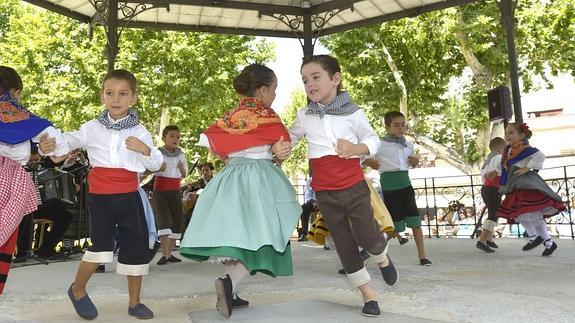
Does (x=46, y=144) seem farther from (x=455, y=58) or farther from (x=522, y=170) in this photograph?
(x=455, y=58)

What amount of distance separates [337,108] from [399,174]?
2330 millimetres

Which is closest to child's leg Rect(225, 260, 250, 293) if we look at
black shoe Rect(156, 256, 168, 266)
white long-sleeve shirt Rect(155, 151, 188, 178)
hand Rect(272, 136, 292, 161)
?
hand Rect(272, 136, 292, 161)

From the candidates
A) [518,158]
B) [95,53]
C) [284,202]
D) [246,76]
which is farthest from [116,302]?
[95,53]

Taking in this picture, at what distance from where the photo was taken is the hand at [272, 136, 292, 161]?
9.84ft

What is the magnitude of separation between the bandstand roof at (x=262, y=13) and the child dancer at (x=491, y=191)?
294cm

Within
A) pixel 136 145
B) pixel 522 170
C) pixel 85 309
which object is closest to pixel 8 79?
pixel 136 145

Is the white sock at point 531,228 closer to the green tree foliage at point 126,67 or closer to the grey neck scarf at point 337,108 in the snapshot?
the grey neck scarf at point 337,108

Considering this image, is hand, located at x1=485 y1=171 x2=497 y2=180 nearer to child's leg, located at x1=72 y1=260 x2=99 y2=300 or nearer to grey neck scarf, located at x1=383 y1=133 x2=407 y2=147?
grey neck scarf, located at x1=383 y1=133 x2=407 y2=147

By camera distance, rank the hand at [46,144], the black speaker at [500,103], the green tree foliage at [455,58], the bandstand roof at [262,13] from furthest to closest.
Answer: the green tree foliage at [455,58]
the bandstand roof at [262,13]
the black speaker at [500,103]
the hand at [46,144]

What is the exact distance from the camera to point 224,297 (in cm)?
286

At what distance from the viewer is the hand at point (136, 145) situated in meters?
2.97

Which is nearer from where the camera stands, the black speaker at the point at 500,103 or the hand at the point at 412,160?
the hand at the point at 412,160

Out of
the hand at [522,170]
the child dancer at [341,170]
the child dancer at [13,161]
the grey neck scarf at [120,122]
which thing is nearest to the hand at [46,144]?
the child dancer at [13,161]

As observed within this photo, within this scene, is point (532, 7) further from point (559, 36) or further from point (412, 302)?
point (412, 302)
